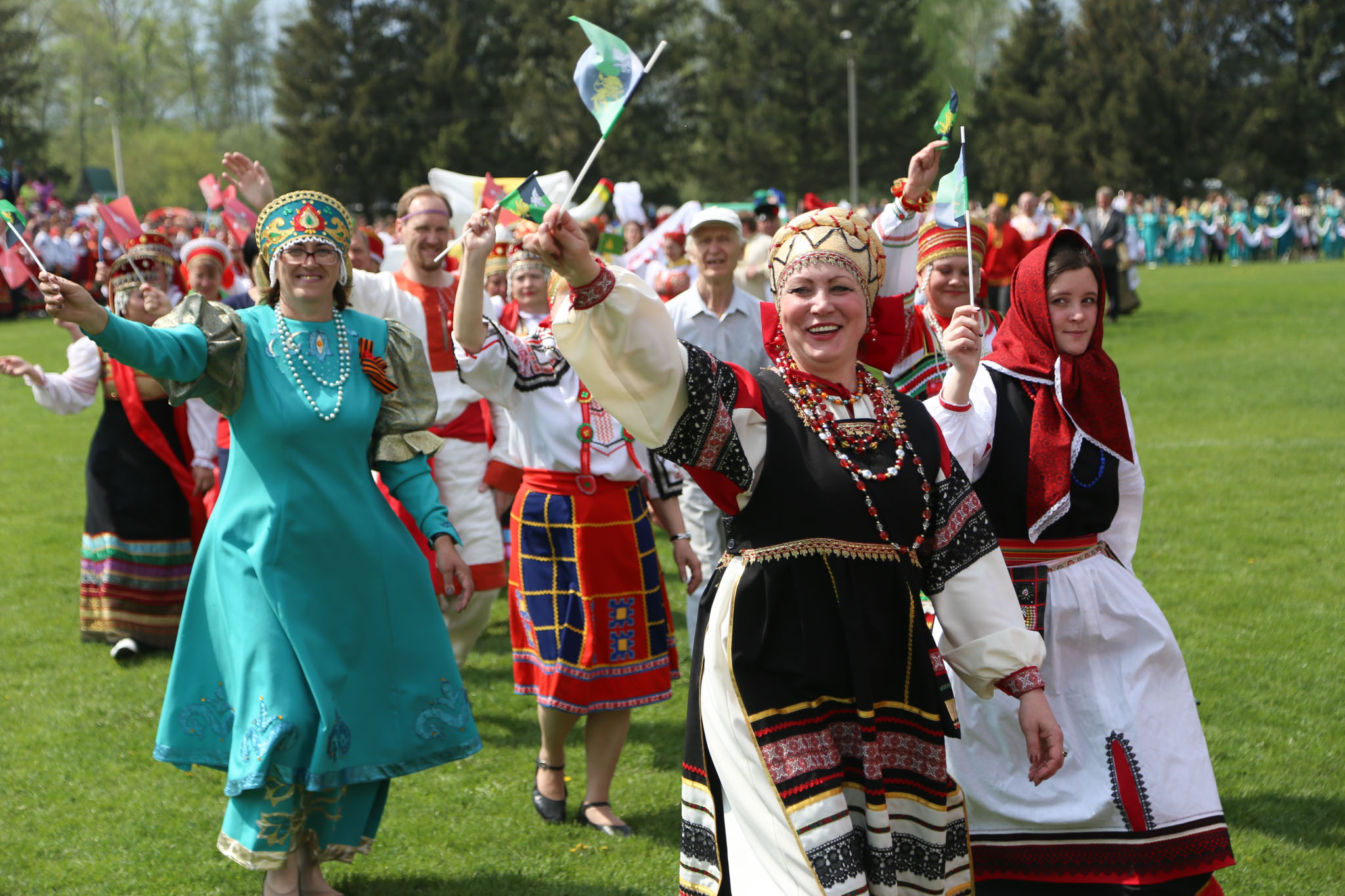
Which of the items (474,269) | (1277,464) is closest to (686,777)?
(474,269)

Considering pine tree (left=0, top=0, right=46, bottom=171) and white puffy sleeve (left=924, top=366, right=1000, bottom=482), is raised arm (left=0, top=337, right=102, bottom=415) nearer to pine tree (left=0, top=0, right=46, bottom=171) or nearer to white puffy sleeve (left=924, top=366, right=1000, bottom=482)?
white puffy sleeve (left=924, top=366, right=1000, bottom=482)

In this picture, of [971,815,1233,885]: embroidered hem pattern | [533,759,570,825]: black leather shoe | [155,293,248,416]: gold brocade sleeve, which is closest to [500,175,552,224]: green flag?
[155,293,248,416]: gold brocade sleeve

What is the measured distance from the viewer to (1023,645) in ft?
9.80

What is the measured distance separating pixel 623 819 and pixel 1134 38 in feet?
177

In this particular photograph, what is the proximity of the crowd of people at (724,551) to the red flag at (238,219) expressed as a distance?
0.20m

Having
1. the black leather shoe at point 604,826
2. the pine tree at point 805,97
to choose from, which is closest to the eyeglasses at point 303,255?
the black leather shoe at point 604,826

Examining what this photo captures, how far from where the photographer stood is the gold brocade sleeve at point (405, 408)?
4148mm

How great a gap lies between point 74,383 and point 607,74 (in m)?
5.01

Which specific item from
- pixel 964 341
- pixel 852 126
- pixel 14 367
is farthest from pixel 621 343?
pixel 852 126

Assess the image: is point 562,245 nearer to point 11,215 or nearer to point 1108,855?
point 11,215

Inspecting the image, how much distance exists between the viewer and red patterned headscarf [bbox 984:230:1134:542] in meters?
3.79

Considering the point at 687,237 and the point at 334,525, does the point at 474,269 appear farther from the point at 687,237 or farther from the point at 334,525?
the point at 687,237

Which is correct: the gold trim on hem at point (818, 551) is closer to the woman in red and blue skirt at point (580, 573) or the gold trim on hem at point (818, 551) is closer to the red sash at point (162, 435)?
the woman in red and blue skirt at point (580, 573)

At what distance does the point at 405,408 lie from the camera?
4.17 m
